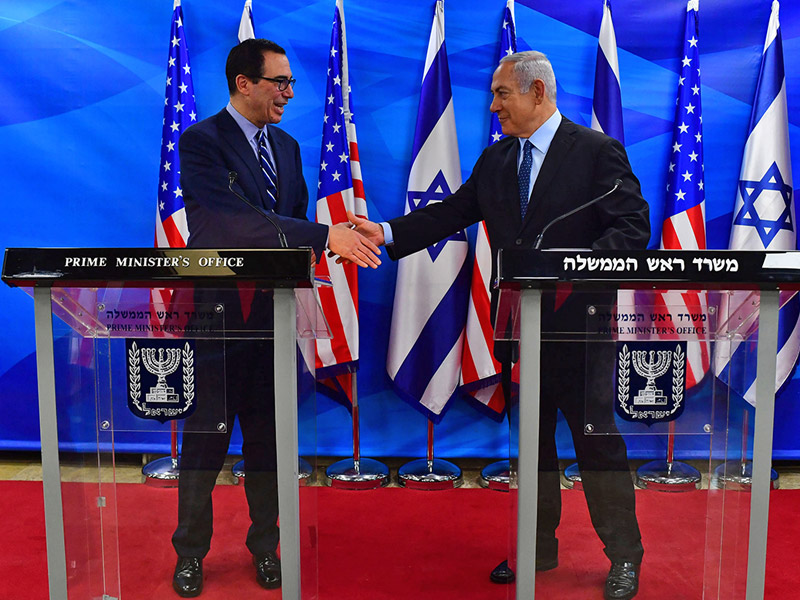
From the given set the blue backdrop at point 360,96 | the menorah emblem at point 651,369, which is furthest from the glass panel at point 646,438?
the blue backdrop at point 360,96

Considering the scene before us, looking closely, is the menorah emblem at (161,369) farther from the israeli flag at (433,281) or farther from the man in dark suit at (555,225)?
the israeli flag at (433,281)

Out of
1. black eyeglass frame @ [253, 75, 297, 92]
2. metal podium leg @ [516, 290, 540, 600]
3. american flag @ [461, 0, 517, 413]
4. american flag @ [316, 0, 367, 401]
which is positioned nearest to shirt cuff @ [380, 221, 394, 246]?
black eyeglass frame @ [253, 75, 297, 92]

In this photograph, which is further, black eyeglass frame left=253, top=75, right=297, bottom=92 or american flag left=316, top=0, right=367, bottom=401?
american flag left=316, top=0, right=367, bottom=401

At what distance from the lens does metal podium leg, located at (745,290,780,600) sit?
5.03 feet

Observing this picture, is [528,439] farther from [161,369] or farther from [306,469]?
[161,369]

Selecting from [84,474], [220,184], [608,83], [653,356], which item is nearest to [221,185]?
[220,184]

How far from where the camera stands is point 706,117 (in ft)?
11.7

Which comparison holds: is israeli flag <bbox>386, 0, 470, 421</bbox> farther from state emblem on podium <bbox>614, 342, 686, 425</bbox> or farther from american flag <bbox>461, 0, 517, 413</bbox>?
state emblem on podium <bbox>614, 342, 686, 425</bbox>

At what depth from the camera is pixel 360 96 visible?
361cm

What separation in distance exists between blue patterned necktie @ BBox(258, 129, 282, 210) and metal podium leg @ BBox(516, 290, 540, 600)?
1.28 m

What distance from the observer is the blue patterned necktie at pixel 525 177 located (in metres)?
2.43

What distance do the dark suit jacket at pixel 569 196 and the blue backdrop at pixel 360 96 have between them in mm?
1165

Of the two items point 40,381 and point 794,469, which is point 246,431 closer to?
point 40,381

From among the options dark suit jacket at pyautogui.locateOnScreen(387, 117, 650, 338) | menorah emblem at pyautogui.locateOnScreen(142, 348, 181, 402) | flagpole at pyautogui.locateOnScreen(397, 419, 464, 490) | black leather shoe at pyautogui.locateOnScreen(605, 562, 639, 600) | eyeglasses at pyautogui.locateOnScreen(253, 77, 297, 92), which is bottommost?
flagpole at pyautogui.locateOnScreen(397, 419, 464, 490)
